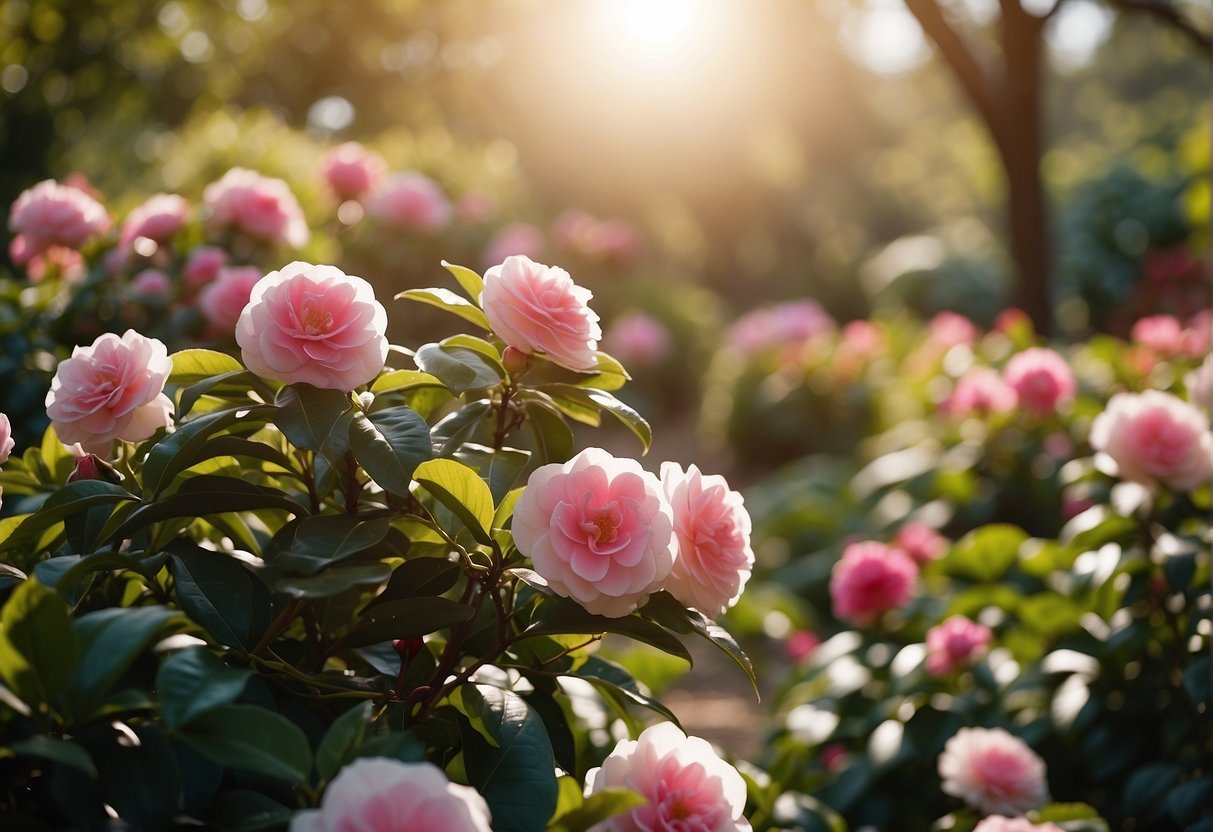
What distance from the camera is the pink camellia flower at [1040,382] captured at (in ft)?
12.6

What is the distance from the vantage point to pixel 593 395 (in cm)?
143

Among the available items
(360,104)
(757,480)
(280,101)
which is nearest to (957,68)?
(757,480)

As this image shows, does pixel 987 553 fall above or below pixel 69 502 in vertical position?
below

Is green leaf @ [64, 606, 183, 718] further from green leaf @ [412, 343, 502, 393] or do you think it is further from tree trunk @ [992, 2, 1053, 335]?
tree trunk @ [992, 2, 1053, 335]

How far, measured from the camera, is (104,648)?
0.93 meters

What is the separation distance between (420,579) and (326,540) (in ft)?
0.44

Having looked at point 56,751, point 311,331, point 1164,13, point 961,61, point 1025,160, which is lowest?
point 56,751

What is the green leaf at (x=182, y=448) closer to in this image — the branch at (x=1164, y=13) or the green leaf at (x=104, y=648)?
the green leaf at (x=104, y=648)

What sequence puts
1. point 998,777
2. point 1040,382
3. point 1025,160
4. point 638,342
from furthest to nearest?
point 638,342 < point 1025,160 < point 1040,382 < point 998,777

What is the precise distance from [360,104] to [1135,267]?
1121cm

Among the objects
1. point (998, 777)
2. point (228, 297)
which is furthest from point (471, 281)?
point (998, 777)

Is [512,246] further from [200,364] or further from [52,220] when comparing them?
[200,364]

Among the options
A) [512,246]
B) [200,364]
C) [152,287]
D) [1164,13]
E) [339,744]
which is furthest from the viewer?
[1164,13]

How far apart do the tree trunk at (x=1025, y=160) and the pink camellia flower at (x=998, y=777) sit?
16.3ft
